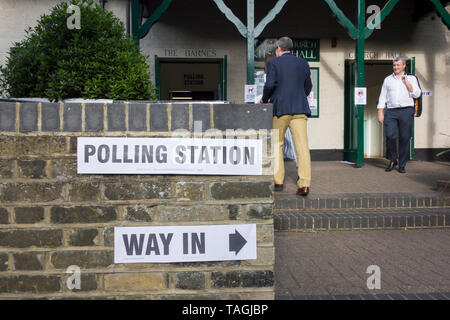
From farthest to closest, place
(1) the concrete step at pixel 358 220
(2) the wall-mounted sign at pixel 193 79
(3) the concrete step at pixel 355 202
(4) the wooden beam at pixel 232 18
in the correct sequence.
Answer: (2) the wall-mounted sign at pixel 193 79 < (4) the wooden beam at pixel 232 18 < (3) the concrete step at pixel 355 202 < (1) the concrete step at pixel 358 220

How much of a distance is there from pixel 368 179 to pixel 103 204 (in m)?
4.88

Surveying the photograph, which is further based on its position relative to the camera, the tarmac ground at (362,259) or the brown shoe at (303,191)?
the brown shoe at (303,191)

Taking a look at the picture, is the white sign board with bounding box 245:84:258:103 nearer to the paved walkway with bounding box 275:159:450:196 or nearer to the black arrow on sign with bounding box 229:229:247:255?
the paved walkway with bounding box 275:159:450:196

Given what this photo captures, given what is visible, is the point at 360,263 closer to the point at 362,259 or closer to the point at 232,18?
the point at 362,259

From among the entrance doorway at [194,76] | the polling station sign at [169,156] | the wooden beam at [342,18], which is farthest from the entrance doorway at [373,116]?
the polling station sign at [169,156]

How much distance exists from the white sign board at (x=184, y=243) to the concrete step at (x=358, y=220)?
222 centimetres

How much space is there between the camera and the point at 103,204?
1800 mm

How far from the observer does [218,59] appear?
27.8 ft

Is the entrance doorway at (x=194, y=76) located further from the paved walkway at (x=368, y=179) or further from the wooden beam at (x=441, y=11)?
the wooden beam at (x=441, y=11)

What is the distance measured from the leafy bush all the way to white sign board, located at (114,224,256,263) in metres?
1.16

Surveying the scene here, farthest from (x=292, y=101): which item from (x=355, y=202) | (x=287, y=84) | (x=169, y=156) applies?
(x=169, y=156)

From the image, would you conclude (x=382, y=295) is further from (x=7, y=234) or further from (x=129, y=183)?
(x=7, y=234)

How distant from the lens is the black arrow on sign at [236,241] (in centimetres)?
184
